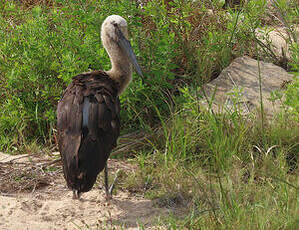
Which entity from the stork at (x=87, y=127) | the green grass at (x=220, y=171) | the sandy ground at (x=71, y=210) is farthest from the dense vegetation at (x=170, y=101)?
the stork at (x=87, y=127)

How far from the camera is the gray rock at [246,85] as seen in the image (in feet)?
17.2

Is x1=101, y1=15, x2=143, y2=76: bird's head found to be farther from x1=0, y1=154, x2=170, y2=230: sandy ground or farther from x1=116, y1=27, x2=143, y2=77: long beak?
x1=0, y1=154, x2=170, y2=230: sandy ground

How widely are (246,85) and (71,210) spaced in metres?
2.79

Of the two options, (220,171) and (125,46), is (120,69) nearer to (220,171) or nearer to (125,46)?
(125,46)

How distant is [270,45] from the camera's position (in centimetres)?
678

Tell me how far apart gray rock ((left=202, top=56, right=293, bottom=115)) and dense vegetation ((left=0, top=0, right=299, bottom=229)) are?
0.21 m

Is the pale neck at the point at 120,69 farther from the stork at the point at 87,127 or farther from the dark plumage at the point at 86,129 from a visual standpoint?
the dark plumage at the point at 86,129

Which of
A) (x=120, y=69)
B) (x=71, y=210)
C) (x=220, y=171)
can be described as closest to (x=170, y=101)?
(x=120, y=69)

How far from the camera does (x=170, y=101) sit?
Result: 529cm

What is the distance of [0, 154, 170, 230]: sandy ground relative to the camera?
3.78 meters

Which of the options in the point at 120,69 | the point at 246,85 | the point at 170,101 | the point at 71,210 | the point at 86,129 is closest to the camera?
the point at 86,129

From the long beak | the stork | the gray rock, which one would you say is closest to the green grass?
the gray rock

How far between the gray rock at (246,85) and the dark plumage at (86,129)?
1491mm

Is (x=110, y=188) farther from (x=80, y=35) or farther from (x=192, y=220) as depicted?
(x=80, y=35)
